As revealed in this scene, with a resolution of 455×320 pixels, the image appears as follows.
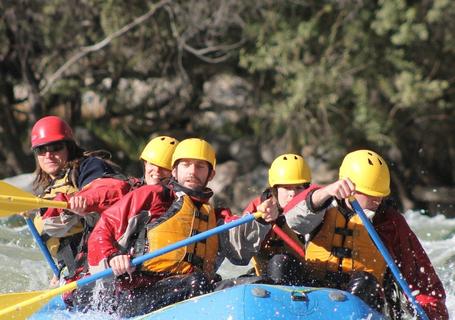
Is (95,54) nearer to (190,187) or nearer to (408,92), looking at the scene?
(408,92)

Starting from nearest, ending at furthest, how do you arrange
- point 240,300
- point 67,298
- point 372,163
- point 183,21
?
point 240,300, point 372,163, point 67,298, point 183,21

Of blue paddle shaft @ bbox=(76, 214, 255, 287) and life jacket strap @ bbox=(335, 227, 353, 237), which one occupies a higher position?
blue paddle shaft @ bbox=(76, 214, 255, 287)

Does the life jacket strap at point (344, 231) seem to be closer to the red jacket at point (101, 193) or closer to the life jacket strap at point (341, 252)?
the life jacket strap at point (341, 252)

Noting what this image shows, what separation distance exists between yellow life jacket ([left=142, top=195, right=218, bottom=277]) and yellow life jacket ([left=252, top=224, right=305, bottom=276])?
1.17 feet

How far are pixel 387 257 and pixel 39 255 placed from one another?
16.9 ft

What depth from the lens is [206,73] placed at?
14.5 metres

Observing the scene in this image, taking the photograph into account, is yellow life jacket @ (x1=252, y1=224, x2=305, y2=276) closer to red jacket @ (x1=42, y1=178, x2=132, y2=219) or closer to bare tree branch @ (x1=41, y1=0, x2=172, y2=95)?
red jacket @ (x1=42, y1=178, x2=132, y2=219)

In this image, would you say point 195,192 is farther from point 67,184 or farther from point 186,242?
point 67,184

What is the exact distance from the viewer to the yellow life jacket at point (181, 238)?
513 cm

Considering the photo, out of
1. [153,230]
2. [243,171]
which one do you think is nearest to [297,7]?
[243,171]

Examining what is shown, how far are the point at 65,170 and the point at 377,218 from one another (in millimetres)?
2043

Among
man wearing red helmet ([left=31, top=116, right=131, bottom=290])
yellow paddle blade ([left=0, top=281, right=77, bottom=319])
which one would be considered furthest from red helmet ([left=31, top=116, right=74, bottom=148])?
yellow paddle blade ([left=0, top=281, right=77, bottom=319])

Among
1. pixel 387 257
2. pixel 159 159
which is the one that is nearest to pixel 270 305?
pixel 387 257

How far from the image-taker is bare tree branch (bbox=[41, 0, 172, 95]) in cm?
1305
